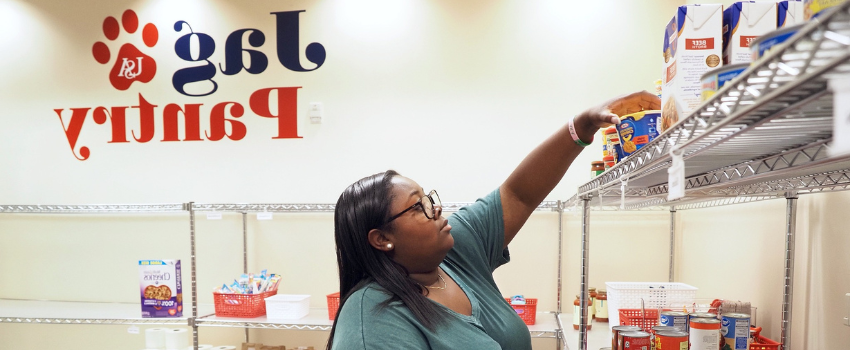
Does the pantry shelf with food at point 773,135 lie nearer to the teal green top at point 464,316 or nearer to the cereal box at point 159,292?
the teal green top at point 464,316

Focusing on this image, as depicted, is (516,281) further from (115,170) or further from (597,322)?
(115,170)

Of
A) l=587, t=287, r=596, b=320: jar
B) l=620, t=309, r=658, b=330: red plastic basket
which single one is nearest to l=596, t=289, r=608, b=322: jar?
l=587, t=287, r=596, b=320: jar

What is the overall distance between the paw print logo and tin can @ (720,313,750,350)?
3.53 meters

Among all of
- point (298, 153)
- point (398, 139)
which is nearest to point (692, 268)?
point (398, 139)

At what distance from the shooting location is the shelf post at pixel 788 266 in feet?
6.24

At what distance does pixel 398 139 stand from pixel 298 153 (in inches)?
24.8

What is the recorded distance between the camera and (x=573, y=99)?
11.5ft

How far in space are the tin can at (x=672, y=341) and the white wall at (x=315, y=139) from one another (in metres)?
→ 1.55

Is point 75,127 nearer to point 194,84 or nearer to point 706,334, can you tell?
point 194,84

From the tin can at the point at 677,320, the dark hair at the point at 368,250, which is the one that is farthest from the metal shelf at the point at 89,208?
the tin can at the point at 677,320

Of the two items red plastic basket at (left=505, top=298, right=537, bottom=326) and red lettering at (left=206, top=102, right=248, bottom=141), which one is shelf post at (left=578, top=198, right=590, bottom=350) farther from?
red lettering at (left=206, top=102, right=248, bottom=141)

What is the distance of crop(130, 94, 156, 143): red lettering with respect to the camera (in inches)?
154

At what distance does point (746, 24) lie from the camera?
121 centimetres

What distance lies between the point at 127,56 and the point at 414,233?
3.13m
